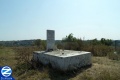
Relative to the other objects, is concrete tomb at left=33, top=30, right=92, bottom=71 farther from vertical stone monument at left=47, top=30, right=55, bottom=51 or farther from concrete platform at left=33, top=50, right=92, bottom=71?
vertical stone monument at left=47, top=30, right=55, bottom=51

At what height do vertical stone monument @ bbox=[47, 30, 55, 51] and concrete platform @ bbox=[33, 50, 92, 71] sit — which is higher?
vertical stone monument @ bbox=[47, 30, 55, 51]

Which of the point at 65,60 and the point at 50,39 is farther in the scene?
the point at 50,39

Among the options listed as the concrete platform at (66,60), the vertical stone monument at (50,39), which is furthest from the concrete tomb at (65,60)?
the vertical stone monument at (50,39)

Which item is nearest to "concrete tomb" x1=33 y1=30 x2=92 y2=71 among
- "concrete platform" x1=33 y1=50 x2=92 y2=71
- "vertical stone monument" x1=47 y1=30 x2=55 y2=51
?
"concrete platform" x1=33 y1=50 x2=92 y2=71

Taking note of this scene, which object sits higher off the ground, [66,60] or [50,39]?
[50,39]

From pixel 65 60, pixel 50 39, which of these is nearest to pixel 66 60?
pixel 65 60

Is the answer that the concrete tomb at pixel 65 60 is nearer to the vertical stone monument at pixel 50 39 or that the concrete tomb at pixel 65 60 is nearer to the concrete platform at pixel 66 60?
the concrete platform at pixel 66 60

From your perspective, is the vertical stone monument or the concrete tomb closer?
the concrete tomb

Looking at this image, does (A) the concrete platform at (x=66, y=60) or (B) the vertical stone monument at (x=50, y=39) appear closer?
(A) the concrete platform at (x=66, y=60)

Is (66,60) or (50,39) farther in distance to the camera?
(50,39)

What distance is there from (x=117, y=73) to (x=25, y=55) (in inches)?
204

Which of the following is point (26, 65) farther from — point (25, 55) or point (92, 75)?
point (92, 75)

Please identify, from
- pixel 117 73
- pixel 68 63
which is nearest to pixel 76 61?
pixel 68 63

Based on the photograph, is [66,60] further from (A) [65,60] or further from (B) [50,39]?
(B) [50,39]
